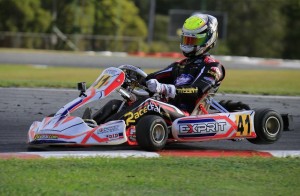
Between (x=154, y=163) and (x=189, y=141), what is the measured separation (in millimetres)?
1224

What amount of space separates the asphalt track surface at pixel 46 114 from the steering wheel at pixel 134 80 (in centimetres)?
55

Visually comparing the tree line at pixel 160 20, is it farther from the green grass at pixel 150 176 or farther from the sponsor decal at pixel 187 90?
the green grass at pixel 150 176

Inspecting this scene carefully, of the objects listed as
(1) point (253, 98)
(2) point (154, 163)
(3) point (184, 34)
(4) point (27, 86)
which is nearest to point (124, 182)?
(2) point (154, 163)

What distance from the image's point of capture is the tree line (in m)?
41.6

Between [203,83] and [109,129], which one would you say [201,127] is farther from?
[109,129]

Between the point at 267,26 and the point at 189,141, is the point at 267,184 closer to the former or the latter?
the point at 189,141

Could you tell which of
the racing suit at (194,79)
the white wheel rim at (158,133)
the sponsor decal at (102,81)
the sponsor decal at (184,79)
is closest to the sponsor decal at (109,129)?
the white wheel rim at (158,133)

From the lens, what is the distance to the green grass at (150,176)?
4.55m

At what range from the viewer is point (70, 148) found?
6.41 metres

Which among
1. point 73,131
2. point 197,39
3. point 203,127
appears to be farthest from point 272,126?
point 73,131

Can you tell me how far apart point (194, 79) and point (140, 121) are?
908mm

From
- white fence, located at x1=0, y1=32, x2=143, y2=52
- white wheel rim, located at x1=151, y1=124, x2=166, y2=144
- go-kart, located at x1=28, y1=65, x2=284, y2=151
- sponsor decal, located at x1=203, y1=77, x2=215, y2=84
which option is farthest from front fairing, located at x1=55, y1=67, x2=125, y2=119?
white fence, located at x1=0, y1=32, x2=143, y2=52

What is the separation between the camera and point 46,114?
336 inches

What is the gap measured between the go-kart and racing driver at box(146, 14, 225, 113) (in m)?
Result: 0.14
